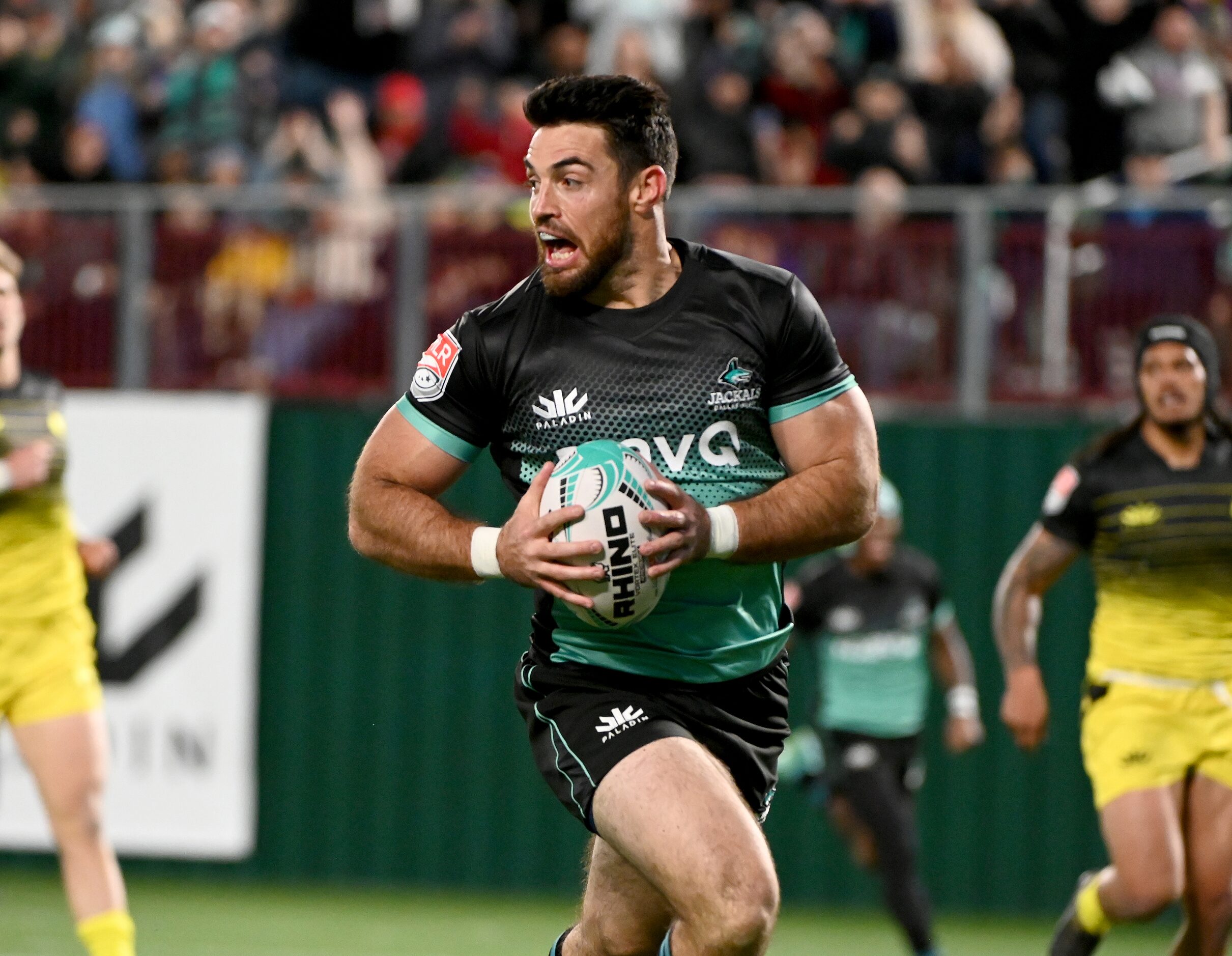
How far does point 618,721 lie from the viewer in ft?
17.6

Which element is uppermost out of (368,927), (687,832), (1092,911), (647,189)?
(647,189)

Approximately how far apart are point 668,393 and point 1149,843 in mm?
3001

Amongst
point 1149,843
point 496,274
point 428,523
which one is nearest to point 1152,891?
point 1149,843

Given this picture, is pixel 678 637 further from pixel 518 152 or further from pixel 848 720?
pixel 518 152

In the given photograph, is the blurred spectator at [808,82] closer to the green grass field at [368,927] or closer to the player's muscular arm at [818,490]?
the green grass field at [368,927]

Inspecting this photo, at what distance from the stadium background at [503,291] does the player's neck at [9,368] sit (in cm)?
368

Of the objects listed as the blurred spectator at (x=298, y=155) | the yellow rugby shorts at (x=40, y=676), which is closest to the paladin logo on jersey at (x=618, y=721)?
the yellow rugby shorts at (x=40, y=676)

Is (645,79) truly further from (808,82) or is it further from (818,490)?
(818,490)

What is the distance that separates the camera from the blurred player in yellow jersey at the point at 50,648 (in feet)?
24.0

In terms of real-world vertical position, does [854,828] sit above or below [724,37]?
below

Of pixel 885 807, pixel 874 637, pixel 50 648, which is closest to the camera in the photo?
pixel 50 648

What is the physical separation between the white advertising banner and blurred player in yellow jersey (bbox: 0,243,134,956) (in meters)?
4.19

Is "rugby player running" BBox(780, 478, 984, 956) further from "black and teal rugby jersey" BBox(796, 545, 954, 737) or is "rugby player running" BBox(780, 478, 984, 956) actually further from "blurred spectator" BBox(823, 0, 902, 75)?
"blurred spectator" BBox(823, 0, 902, 75)

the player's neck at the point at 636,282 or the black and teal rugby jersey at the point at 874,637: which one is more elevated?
the player's neck at the point at 636,282
